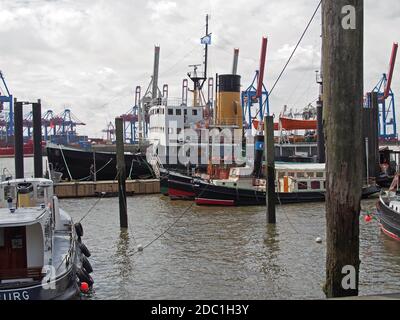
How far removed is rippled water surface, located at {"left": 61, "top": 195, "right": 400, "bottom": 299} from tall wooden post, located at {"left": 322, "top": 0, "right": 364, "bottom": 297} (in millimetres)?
6421

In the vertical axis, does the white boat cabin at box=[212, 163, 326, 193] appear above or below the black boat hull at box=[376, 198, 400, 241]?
above

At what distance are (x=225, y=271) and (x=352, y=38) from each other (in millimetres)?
9482

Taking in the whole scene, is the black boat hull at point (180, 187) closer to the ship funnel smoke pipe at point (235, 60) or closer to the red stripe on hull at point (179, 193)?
the red stripe on hull at point (179, 193)

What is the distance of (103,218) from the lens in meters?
23.4

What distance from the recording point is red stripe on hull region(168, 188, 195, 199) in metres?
29.1

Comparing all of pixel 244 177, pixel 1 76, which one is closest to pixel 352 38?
pixel 244 177

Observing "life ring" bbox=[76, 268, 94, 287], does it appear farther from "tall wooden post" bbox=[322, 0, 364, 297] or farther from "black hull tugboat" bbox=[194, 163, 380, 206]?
"black hull tugboat" bbox=[194, 163, 380, 206]

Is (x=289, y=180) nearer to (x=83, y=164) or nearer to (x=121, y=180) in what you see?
(x=121, y=180)

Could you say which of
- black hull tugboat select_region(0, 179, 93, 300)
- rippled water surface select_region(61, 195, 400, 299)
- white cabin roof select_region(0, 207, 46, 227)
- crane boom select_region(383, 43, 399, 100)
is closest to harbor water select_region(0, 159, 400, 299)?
rippled water surface select_region(61, 195, 400, 299)

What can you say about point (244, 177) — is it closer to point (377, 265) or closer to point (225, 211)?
point (225, 211)

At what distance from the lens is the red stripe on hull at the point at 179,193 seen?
29062 mm
